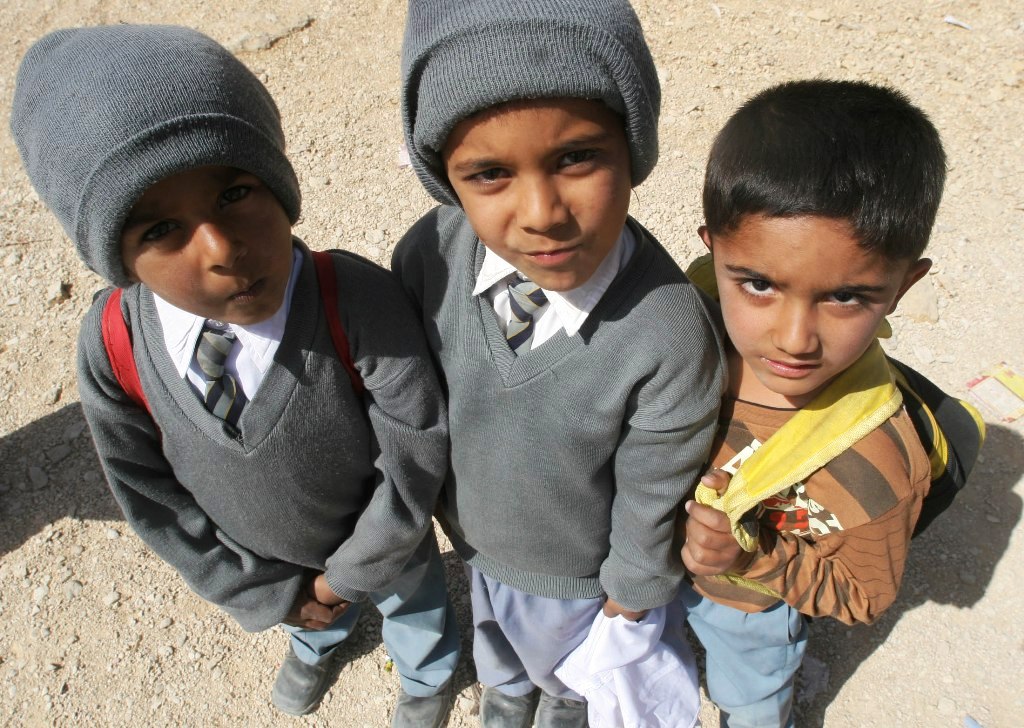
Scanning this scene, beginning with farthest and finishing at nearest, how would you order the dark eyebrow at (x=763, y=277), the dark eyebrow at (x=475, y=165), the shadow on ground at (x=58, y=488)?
the shadow on ground at (x=58, y=488) → the dark eyebrow at (x=763, y=277) → the dark eyebrow at (x=475, y=165)

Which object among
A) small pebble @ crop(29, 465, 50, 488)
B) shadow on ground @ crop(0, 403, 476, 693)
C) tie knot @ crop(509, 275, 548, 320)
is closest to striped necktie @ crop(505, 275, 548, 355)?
tie knot @ crop(509, 275, 548, 320)

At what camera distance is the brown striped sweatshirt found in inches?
58.8

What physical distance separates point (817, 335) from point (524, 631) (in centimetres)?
120

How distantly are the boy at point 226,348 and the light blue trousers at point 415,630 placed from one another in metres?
0.02

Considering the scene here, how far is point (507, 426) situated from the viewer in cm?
157

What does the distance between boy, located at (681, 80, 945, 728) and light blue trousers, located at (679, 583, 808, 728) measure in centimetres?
18

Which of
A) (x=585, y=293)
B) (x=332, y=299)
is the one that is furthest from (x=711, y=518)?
(x=332, y=299)

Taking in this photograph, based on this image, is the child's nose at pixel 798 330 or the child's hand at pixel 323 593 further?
the child's hand at pixel 323 593

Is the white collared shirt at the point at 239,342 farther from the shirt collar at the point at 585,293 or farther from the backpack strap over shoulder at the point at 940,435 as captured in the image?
the backpack strap over shoulder at the point at 940,435

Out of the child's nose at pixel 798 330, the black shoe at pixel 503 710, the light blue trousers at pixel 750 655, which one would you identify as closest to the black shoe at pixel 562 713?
the black shoe at pixel 503 710

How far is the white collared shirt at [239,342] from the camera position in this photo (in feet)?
4.84

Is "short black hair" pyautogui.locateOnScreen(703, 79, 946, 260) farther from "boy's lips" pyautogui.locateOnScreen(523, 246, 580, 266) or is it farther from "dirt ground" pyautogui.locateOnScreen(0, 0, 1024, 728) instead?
"dirt ground" pyautogui.locateOnScreen(0, 0, 1024, 728)

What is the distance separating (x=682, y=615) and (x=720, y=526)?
74 cm

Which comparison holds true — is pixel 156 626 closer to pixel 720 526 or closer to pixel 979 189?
pixel 720 526
